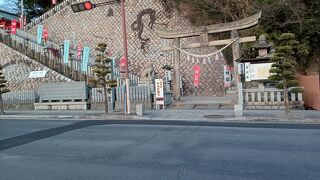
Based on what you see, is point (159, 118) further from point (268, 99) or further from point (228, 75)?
point (228, 75)

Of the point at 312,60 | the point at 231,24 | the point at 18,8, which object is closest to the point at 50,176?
the point at 231,24

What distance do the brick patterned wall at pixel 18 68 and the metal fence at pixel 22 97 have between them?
3644 mm

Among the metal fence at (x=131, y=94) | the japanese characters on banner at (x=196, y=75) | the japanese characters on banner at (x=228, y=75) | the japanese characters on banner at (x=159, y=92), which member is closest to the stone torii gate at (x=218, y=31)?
the japanese characters on banner at (x=159, y=92)

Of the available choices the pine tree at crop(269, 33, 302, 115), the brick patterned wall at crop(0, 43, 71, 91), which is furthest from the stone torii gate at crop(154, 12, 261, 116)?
the brick patterned wall at crop(0, 43, 71, 91)

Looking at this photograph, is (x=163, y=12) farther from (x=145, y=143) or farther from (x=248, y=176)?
(x=248, y=176)

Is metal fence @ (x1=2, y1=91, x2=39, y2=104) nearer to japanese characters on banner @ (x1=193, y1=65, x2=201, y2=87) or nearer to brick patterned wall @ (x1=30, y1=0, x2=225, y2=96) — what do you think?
brick patterned wall @ (x1=30, y1=0, x2=225, y2=96)

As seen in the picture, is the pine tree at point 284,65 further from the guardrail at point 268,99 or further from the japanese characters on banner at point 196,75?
the japanese characters on banner at point 196,75

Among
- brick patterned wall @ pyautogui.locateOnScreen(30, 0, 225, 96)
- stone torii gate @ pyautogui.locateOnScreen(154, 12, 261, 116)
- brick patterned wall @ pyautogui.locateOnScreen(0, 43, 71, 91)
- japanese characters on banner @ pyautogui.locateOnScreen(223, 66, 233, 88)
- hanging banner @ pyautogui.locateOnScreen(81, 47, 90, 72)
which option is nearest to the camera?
stone torii gate @ pyautogui.locateOnScreen(154, 12, 261, 116)

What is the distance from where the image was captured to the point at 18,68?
31984mm

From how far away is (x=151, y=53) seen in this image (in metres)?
32.8

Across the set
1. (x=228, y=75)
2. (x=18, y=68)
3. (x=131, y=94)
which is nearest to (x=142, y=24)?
(x=228, y=75)

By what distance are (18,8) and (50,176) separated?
51639mm

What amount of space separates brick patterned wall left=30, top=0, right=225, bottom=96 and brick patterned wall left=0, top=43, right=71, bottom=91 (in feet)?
21.4

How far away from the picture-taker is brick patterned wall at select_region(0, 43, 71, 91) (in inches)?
1207
